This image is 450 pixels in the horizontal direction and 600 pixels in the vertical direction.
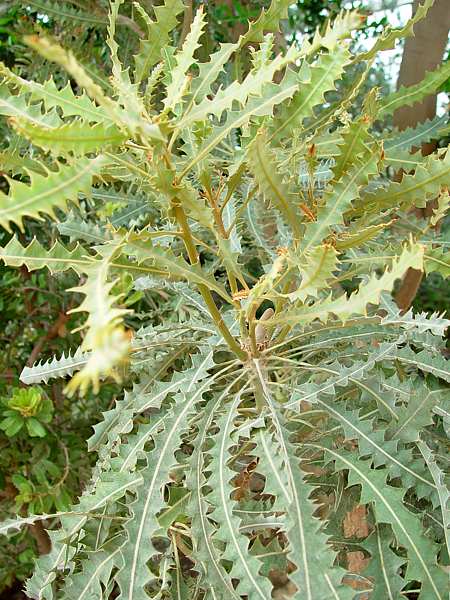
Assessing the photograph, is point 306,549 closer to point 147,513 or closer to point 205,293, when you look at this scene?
point 147,513

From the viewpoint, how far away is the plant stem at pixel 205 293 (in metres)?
0.65

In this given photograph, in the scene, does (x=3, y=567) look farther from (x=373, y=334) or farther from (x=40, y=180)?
(x=40, y=180)

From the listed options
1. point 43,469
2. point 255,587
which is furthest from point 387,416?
point 43,469

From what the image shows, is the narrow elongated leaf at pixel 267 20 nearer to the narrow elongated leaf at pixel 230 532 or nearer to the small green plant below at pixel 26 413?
the narrow elongated leaf at pixel 230 532

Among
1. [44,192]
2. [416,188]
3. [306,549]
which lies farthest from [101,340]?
[416,188]

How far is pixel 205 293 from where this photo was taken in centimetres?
72

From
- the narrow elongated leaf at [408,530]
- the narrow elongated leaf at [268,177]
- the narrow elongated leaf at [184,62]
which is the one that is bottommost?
the narrow elongated leaf at [408,530]

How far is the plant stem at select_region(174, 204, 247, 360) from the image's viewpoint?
650mm

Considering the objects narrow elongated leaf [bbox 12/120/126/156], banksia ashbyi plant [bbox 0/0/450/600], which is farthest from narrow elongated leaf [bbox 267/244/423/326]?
narrow elongated leaf [bbox 12/120/126/156]

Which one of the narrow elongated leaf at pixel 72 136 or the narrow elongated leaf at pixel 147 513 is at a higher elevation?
the narrow elongated leaf at pixel 72 136

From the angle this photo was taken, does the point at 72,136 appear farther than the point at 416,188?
No

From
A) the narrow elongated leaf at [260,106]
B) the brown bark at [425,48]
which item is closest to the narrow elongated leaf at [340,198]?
the narrow elongated leaf at [260,106]

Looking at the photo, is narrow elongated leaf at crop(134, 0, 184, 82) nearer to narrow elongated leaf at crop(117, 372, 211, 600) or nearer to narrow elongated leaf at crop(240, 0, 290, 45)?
narrow elongated leaf at crop(240, 0, 290, 45)

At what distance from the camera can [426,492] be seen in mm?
682
